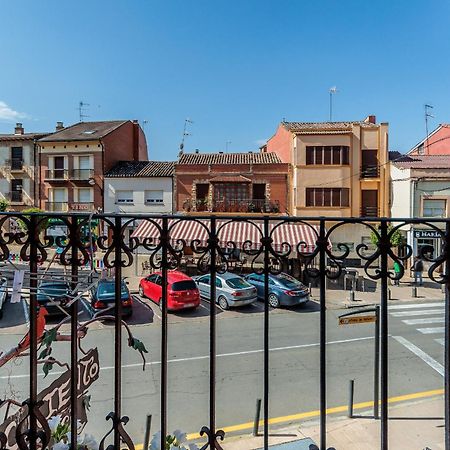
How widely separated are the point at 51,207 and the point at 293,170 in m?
15.3

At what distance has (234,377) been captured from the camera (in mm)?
6188

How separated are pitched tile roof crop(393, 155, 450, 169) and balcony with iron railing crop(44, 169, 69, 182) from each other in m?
19.3

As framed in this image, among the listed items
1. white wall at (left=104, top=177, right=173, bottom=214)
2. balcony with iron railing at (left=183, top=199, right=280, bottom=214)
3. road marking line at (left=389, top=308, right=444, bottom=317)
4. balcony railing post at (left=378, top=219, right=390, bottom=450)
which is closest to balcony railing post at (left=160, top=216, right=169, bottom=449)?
balcony railing post at (left=378, top=219, right=390, bottom=450)

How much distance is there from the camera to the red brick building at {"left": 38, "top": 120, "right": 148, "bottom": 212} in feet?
70.0

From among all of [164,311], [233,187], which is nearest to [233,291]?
[164,311]

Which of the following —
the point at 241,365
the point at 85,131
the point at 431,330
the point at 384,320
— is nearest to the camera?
the point at 384,320

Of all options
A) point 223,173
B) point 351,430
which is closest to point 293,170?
point 223,173

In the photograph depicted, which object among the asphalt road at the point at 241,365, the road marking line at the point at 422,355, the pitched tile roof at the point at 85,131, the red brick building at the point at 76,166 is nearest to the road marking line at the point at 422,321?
the asphalt road at the point at 241,365

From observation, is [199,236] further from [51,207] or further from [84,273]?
[51,207]

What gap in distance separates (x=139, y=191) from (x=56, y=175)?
5.76 meters

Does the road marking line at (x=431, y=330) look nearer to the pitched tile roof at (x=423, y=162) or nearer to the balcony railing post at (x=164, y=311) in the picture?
the balcony railing post at (x=164, y=311)

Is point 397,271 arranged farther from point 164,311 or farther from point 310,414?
point 310,414

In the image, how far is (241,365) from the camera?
6695 millimetres

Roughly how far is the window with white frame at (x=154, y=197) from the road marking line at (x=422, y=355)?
1514 centimetres
